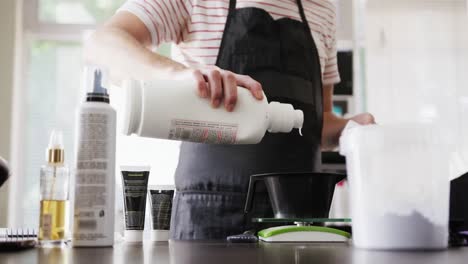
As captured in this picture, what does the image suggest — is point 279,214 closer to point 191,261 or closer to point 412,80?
point 191,261

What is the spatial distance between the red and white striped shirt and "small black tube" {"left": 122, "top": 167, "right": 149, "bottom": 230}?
1.10 ft

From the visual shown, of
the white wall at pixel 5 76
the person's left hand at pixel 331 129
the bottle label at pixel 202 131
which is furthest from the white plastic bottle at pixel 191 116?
the white wall at pixel 5 76

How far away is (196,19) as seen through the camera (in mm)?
995

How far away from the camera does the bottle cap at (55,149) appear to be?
61 centimetres

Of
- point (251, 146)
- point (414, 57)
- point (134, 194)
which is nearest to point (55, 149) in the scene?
point (134, 194)

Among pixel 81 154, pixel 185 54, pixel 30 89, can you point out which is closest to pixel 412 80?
pixel 30 89

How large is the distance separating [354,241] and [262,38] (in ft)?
1.74

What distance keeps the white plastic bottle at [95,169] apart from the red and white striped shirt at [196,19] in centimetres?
36

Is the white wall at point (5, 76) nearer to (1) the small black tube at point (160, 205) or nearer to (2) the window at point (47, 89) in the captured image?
(2) the window at point (47, 89)

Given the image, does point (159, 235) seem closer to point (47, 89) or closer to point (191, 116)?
point (191, 116)

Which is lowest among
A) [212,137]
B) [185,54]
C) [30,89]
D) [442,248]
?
[442,248]

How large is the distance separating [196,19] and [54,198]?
1.61ft

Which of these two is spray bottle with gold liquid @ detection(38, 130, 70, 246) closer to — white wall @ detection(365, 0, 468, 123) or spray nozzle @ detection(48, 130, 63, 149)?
spray nozzle @ detection(48, 130, 63, 149)

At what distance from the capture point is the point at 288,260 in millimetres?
460
